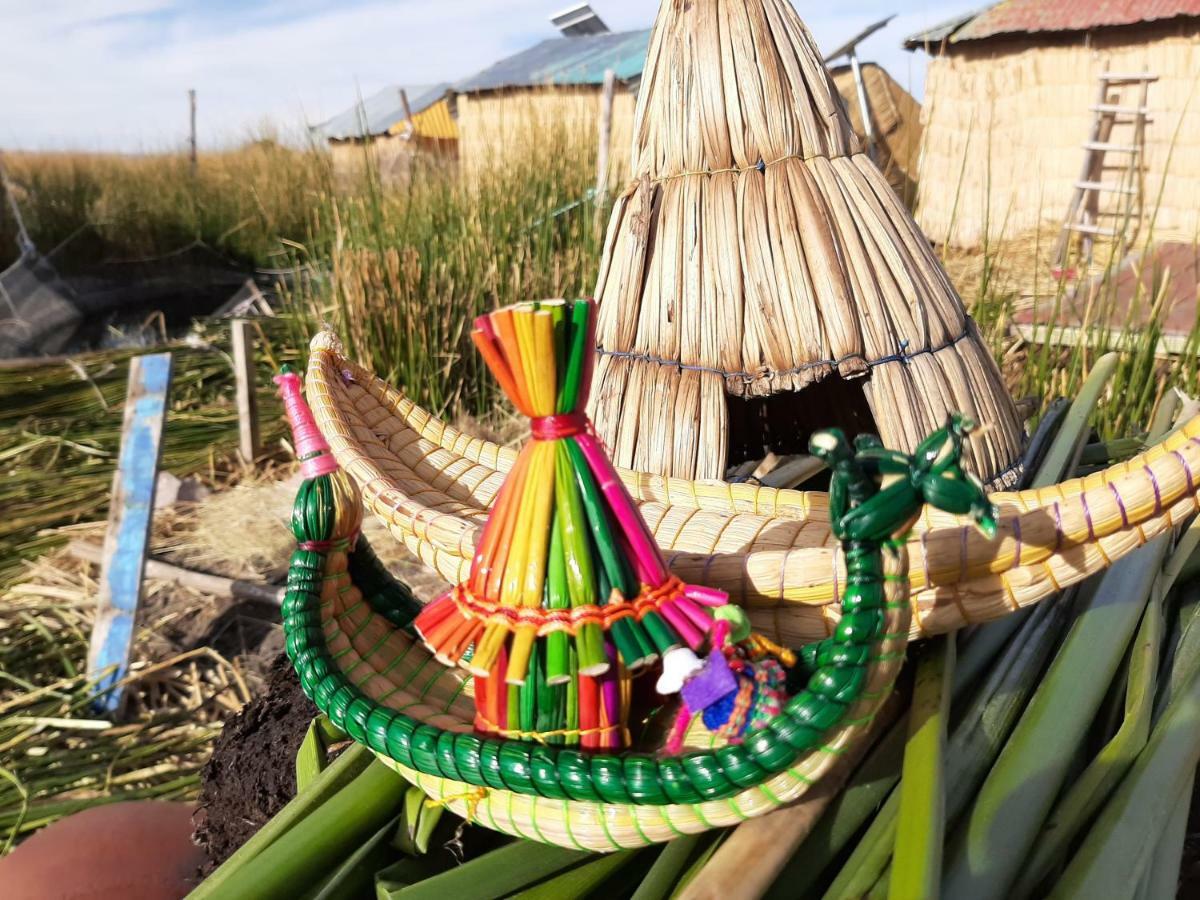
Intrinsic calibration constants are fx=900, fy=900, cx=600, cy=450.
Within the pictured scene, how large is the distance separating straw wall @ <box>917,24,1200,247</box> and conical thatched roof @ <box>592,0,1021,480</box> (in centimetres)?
687

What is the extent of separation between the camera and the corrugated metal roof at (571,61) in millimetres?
13609

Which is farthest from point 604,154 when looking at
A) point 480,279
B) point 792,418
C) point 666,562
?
point 666,562

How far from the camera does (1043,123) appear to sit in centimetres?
893

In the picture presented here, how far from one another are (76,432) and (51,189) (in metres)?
7.11

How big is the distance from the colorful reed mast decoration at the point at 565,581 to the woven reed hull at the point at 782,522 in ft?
0.43

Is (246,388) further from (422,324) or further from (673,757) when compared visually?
(673,757)

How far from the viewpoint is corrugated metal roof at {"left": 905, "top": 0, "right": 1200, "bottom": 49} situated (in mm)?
7902

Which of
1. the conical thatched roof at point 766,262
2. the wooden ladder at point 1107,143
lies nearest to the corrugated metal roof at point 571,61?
the wooden ladder at point 1107,143

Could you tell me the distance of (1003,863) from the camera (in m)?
0.97

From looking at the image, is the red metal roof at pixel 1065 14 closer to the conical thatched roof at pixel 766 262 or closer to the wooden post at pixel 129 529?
the conical thatched roof at pixel 766 262

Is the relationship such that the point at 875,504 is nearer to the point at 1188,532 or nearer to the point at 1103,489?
the point at 1103,489

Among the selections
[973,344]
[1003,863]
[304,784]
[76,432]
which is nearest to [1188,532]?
[973,344]

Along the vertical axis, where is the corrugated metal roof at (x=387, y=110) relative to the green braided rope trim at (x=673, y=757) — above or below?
above

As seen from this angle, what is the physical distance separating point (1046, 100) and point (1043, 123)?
0.74ft
